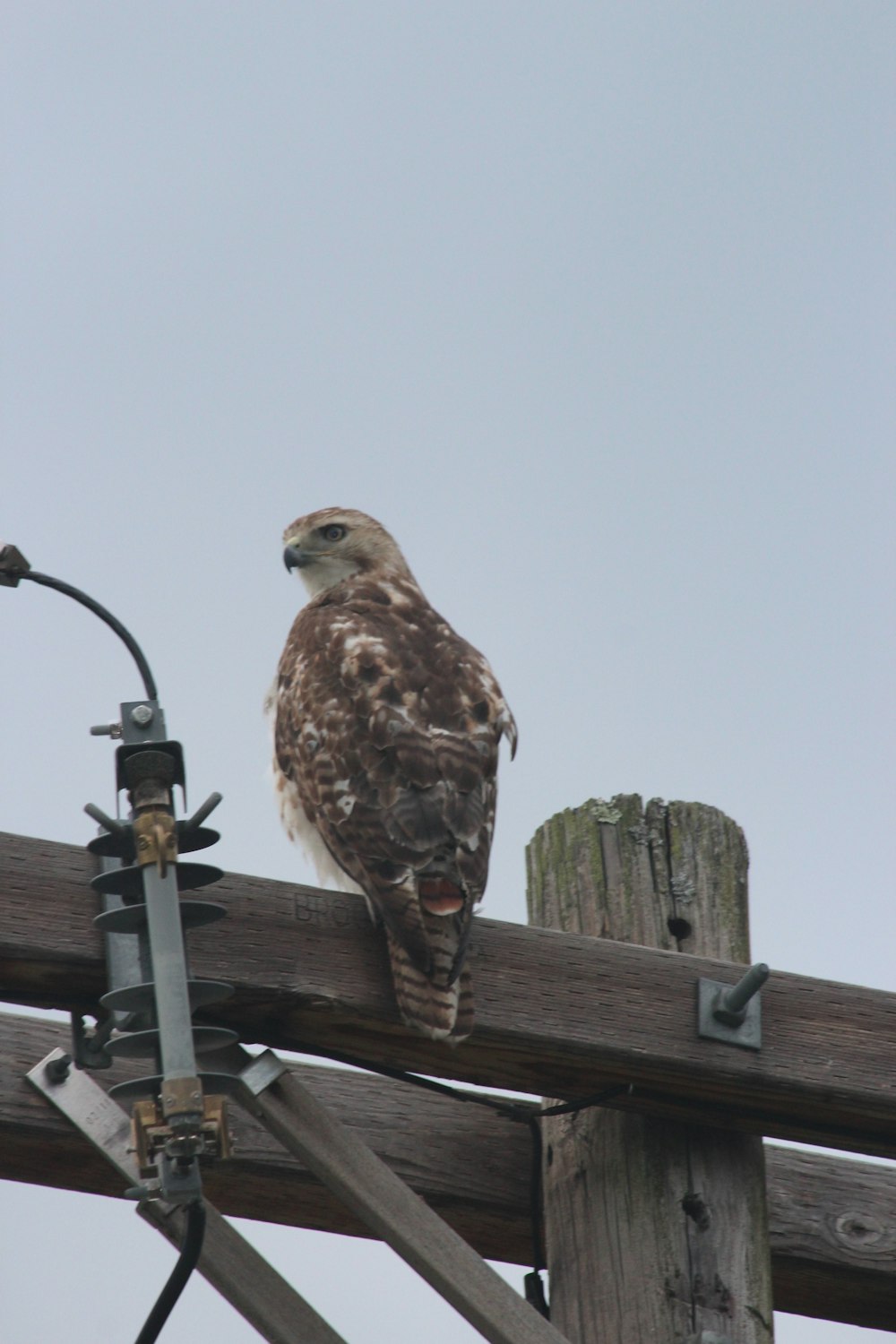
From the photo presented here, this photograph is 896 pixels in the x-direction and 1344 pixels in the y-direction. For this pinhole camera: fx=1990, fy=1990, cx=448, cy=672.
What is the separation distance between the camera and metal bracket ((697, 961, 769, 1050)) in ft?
11.3

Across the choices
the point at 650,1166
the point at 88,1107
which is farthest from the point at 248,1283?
the point at 650,1166

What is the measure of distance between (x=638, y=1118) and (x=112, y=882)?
111 centimetres

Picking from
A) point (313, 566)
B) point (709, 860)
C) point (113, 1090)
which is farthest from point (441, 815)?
point (313, 566)

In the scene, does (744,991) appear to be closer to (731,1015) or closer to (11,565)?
(731,1015)

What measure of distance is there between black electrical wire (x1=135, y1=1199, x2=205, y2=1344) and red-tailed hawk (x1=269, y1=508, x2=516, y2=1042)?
528 millimetres

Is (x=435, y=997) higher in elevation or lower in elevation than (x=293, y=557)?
lower

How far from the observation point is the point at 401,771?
14.2 feet

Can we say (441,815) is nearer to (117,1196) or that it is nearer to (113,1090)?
(117,1196)

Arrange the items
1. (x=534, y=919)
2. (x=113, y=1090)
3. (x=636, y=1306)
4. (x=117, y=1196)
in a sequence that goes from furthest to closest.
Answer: (x=534, y=919)
(x=117, y=1196)
(x=636, y=1306)
(x=113, y=1090)

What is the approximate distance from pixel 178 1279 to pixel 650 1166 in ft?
3.06

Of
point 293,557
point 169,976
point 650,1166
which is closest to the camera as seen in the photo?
point 169,976

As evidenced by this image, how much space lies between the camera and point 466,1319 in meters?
3.17

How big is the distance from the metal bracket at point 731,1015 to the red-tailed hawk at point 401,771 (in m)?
0.42

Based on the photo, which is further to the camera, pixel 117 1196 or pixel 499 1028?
pixel 117 1196
